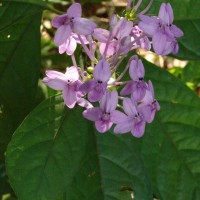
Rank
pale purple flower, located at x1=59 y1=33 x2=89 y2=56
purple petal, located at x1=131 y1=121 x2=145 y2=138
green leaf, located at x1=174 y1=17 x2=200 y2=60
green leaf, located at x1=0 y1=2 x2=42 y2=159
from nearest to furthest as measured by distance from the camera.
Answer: purple petal, located at x1=131 y1=121 x2=145 y2=138, pale purple flower, located at x1=59 y1=33 x2=89 y2=56, green leaf, located at x1=174 y1=17 x2=200 y2=60, green leaf, located at x1=0 y1=2 x2=42 y2=159

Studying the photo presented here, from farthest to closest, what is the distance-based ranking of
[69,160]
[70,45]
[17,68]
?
1. [17,68]
2. [69,160]
3. [70,45]

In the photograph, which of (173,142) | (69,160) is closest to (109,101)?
(69,160)

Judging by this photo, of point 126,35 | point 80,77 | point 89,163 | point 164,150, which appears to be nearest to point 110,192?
point 89,163

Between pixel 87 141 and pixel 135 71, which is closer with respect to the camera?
pixel 135 71

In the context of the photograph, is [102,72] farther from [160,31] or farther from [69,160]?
[69,160]

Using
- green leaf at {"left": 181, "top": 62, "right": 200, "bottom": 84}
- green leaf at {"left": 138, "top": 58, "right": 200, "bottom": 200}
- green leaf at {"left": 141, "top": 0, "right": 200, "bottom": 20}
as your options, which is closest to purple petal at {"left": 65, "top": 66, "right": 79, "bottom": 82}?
green leaf at {"left": 138, "top": 58, "right": 200, "bottom": 200}

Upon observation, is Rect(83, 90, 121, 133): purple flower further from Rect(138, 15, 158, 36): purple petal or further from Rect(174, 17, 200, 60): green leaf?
Rect(174, 17, 200, 60): green leaf
